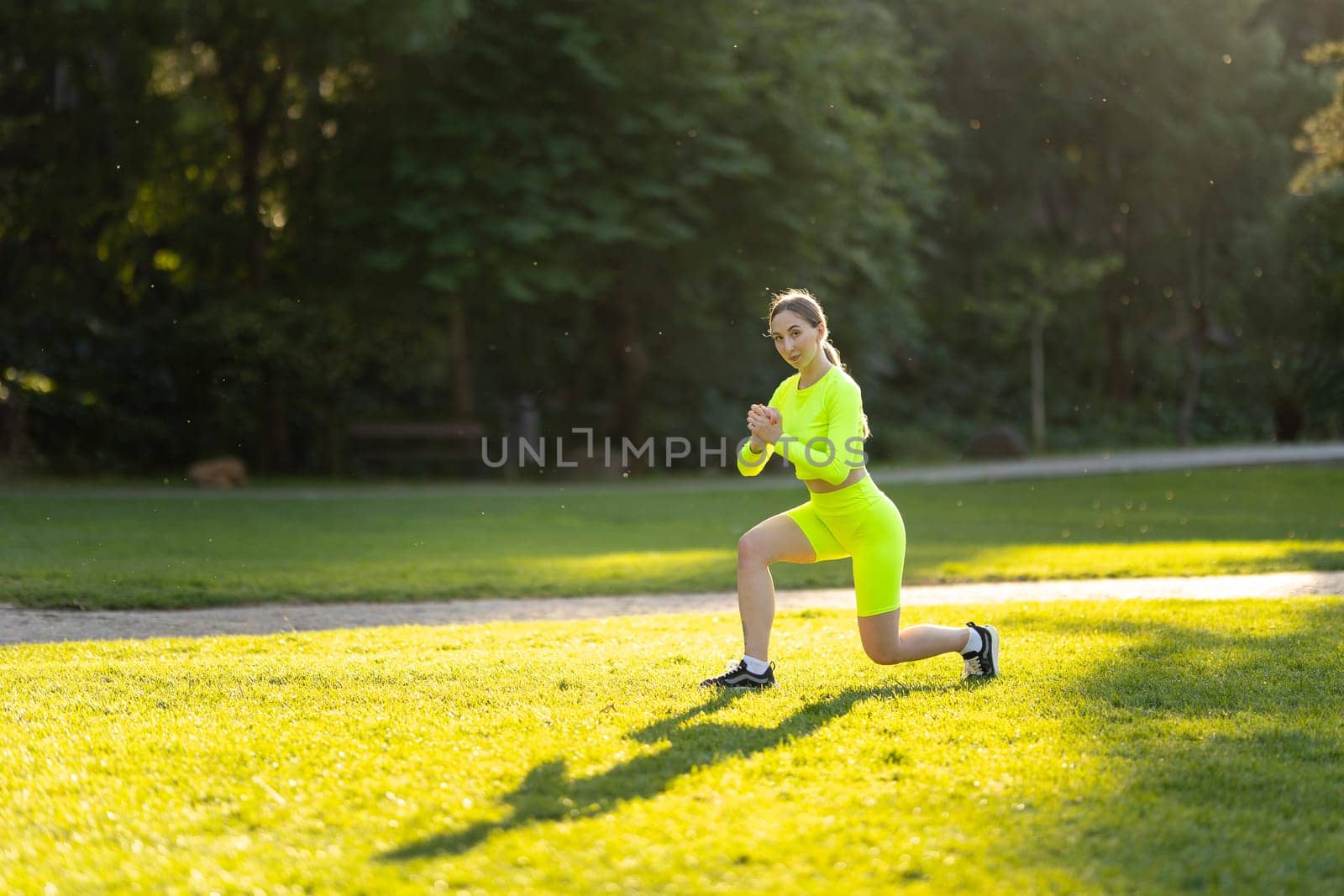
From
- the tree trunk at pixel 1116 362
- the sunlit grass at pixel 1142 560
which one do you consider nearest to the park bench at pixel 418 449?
the sunlit grass at pixel 1142 560

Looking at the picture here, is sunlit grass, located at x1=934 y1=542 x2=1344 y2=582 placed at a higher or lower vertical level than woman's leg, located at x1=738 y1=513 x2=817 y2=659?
lower

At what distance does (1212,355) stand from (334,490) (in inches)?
1181

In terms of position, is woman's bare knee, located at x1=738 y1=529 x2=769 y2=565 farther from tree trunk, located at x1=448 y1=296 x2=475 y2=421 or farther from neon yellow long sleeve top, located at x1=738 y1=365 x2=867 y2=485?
tree trunk, located at x1=448 y1=296 x2=475 y2=421

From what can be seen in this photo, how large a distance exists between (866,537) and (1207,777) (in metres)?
1.98

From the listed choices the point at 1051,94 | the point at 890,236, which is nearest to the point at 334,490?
the point at 890,236

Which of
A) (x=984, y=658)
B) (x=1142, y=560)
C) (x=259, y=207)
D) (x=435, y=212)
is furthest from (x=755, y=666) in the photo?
(x=259, y=207)

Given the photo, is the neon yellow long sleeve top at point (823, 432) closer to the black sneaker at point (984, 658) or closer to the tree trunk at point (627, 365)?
the black sneaker at point (984, 658)

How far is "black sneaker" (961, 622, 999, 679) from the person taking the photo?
22.7 feet

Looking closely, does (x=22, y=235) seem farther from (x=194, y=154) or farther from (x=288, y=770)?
(x=288, y=770)

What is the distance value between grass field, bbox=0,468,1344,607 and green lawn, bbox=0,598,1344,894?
406cm

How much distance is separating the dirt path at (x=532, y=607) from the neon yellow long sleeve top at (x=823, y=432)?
421cm

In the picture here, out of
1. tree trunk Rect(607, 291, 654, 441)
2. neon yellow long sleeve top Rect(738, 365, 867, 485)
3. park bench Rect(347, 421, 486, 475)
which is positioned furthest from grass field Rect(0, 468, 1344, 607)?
neon yellow long sleeve top Rect(738, 365, 867, 485)

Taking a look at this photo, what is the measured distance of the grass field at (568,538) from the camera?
12133 mm

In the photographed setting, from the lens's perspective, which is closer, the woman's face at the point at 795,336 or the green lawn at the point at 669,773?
the green lawn at the point at 669,773
